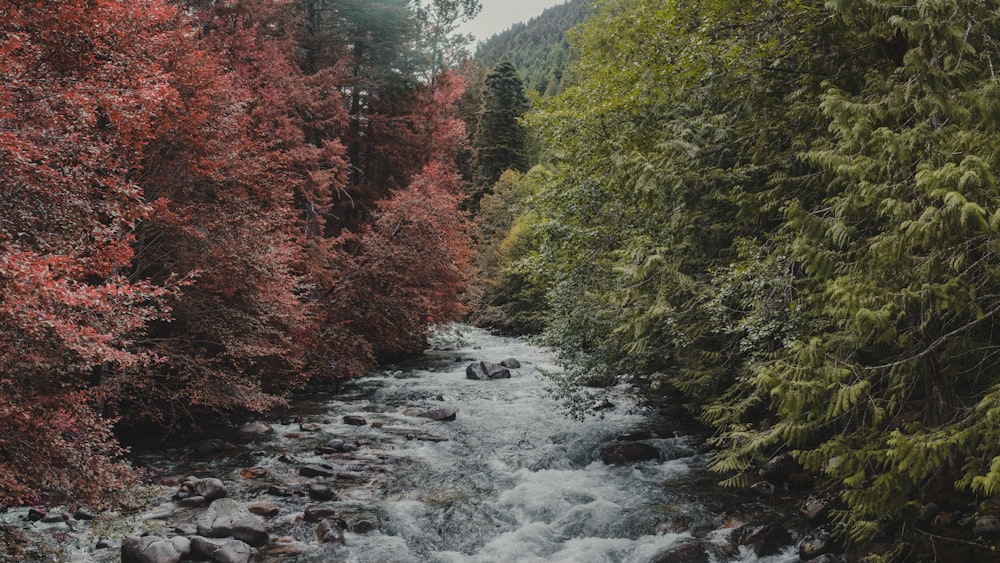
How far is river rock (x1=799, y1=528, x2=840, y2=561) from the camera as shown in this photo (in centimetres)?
742

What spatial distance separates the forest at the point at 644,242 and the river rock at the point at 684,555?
5.08ft

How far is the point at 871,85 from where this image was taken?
6984 millimetres

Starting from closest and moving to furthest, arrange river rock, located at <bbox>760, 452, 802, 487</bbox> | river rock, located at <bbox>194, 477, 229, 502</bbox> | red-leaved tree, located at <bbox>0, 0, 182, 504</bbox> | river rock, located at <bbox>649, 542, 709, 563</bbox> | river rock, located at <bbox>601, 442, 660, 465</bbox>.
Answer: red-leaved tree, located at <bbox>0, 0, 182, 504</bbox> < river rock, located at <bbox>649, 542, 709, 563</bbox> < river rock, located at <bbox>760, 452, 802, 487</bbox> < river rock, located at <bbox>194, 477, 229, 502</bbox> < river rock, located at <bbox>601, 442, 660, 465</bbox>

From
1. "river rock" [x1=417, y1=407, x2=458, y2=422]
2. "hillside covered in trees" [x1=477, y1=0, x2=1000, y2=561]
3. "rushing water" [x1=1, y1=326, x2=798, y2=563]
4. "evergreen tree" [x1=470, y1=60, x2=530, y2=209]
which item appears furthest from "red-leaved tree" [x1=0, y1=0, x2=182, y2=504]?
"evergreen tree" [x1=470, y1=60, x2=530, y2=209]

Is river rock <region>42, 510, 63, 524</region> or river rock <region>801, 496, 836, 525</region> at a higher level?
river rock <region>42, 510, 63, 524</region>

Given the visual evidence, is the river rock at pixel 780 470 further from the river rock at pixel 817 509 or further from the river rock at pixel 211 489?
the river rock at pixel 211 489

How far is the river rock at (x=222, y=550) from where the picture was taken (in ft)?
25.0

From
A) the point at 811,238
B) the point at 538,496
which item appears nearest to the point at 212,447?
the point at 538,496

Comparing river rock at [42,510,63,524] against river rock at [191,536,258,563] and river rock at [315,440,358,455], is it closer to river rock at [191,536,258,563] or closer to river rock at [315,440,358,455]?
river rock at [191,536,258,563]

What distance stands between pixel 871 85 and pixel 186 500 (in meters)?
11.5

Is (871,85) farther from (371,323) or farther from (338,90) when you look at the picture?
(338,90)

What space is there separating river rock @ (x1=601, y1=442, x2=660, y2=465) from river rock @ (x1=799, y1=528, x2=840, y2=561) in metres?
4.19

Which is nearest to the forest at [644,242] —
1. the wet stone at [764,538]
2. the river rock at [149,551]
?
the wet stone at [764,538]

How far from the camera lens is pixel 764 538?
7.95 meters
